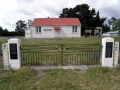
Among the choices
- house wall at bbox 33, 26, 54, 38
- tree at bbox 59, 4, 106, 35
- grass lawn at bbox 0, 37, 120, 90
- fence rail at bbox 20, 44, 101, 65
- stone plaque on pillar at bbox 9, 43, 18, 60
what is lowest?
grass lawn at bbox 0, 37, 120, 90

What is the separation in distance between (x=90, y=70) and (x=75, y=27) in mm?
22282

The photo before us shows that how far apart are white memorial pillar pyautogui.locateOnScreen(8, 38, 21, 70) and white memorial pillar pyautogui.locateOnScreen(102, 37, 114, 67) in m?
3.47

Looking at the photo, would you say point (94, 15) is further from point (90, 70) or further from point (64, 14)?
point (90, 70)

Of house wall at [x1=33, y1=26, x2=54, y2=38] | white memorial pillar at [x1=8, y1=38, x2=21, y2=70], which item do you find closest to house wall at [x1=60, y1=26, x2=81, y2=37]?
house wall at [x1=33, y1=26, x2=54, y2=38]

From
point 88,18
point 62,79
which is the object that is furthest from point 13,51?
point 88,18

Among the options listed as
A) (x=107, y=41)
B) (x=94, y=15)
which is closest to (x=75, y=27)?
(x=94, y=15)

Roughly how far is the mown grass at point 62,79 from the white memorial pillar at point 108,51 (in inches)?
18.6

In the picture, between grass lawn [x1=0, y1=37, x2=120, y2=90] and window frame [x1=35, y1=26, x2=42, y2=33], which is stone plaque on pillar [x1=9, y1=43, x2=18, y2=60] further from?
window frame [x1=35, y1=26, x2=42, y2=33]

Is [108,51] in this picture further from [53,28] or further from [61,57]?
[53,28]

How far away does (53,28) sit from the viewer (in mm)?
26469

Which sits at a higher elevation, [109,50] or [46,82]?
[109,50]

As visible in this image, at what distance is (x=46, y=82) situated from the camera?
4.38 metres

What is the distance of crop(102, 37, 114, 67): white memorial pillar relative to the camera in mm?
5797

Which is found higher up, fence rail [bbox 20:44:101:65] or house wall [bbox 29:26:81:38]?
house wall [bbox 29:26:81:38]
